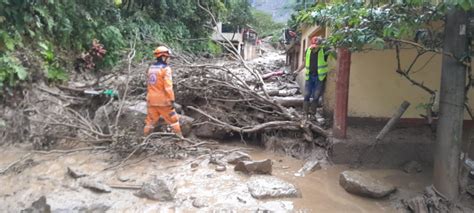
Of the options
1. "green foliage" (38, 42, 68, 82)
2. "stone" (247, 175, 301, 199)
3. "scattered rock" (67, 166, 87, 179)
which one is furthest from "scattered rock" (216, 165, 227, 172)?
"green foliage" (38, 42, 68, 82)

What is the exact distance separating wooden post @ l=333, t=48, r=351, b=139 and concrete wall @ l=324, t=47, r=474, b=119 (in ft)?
1.98

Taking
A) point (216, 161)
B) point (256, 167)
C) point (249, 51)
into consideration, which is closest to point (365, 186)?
point (256, 167)

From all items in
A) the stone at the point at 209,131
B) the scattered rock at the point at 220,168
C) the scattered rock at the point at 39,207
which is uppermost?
the stone at the point at 209,131

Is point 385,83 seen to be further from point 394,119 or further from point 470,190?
point 470,190

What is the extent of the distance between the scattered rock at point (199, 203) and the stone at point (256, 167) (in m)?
0.99

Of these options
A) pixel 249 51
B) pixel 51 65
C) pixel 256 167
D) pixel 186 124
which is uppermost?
pixel 249 51

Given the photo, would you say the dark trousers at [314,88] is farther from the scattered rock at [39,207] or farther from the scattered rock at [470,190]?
the scattered rock at [39,207]

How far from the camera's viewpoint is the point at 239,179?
513 cm

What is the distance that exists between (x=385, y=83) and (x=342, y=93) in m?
0.96

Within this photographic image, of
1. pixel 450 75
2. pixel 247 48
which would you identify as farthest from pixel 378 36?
pixel 247 48

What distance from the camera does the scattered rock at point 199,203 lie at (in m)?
4.34

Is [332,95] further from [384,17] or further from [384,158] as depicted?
[384,17]

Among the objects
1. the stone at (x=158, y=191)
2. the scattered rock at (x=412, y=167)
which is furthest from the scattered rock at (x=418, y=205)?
the stone at (x=158, y=191)

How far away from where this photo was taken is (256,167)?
525 cm
